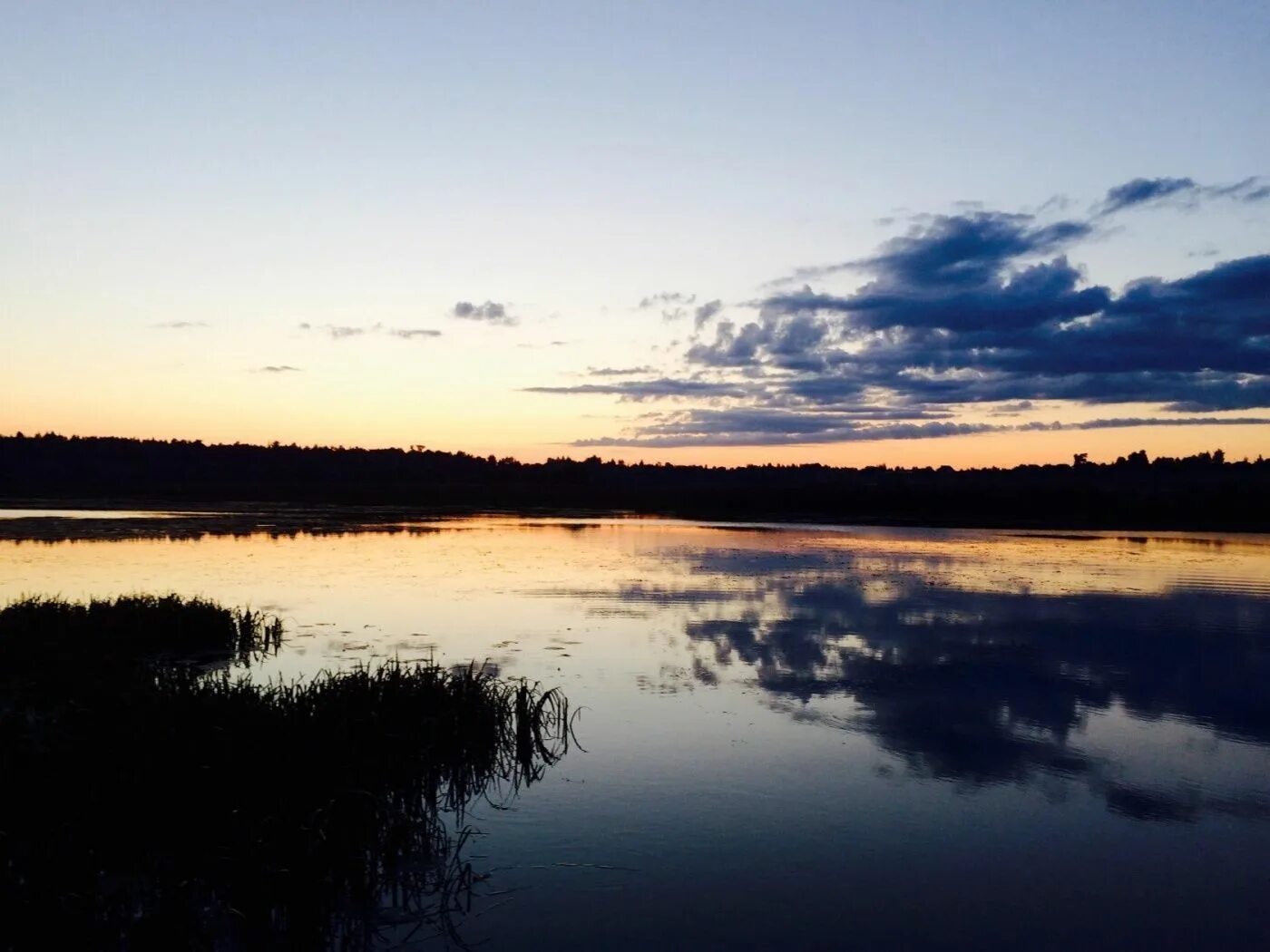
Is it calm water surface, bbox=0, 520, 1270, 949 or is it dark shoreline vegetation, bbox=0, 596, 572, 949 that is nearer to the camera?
dark shoreline vegetation, bbox=0, 596, 572, 949

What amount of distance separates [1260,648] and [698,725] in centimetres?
1150

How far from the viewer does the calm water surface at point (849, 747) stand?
21.1 ft

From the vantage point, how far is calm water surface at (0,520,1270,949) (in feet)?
21.1

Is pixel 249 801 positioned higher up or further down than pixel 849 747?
higher up

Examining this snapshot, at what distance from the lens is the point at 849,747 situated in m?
10.1

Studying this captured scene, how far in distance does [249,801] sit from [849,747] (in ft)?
20.4

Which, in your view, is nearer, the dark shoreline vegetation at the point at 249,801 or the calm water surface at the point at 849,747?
the dark shoreline vegetation at the point at 249,801

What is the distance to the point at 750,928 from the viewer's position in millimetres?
6133

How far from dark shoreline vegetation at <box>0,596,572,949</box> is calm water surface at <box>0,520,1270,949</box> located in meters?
0.53

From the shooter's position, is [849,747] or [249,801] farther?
[849,747]

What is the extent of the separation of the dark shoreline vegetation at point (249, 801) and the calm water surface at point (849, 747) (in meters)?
0.53

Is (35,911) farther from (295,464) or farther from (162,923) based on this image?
(295,464)

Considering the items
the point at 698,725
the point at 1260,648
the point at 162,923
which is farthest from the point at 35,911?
the point at 1260,648

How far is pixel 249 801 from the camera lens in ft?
22.5
